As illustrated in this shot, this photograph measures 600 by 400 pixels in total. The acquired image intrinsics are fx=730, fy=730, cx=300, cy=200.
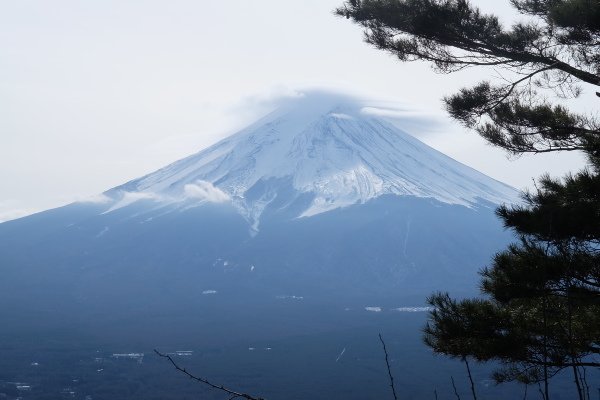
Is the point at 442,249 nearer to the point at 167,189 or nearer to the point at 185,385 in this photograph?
the point at 167,189

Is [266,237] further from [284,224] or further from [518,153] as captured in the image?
[518,153]

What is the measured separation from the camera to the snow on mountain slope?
155 m

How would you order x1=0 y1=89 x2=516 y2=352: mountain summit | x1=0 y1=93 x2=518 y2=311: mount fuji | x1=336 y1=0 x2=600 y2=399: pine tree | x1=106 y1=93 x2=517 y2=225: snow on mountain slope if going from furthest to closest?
x1=106 y1=93 x2=517 y2=225: snow on mountain slope
x1=0 y1=93 x2=518 y2=311: mount fuji
x1=0 y1=89 x2=516 y2=352: mountain summit
x1=336 y1=0 x2=600 y2=399: pine tree

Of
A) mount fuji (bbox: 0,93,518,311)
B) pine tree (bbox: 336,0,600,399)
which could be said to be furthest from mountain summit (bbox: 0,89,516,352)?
pine tree (bbox: 336,0,600,399)

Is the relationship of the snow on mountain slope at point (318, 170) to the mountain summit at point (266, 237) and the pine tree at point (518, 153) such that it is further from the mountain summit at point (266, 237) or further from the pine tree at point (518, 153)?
the pine tree at point (518, 153)

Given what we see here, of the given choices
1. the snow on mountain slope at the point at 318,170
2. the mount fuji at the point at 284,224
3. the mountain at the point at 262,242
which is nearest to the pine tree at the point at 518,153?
the mountain at the point at 262,242

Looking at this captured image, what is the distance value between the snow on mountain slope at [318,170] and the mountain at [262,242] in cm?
43

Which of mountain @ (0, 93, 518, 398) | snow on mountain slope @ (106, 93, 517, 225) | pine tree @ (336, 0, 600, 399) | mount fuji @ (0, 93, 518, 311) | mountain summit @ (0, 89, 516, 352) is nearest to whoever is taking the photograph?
pine tree @ (336, 0, 600, 399)

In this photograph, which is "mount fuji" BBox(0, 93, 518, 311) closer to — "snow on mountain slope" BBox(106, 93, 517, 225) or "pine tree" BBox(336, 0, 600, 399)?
"snow on mountain slope" BBox(106, 93, 517, 225)

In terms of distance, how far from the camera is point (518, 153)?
838 centimetres

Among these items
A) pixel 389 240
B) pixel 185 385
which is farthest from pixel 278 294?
pixel 185 385

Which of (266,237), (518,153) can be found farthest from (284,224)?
(518,153)

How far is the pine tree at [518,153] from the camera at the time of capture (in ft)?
25.5

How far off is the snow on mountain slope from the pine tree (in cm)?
14097
